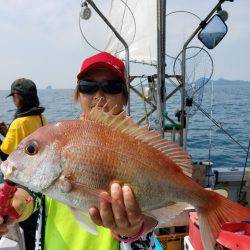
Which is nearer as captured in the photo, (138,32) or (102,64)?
(102,64)

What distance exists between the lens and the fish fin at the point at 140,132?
1.70 metres

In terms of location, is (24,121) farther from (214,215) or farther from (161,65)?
(214,215)

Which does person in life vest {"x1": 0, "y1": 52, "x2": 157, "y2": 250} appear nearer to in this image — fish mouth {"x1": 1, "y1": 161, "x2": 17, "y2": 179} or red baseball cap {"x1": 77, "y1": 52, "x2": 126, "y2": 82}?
red baseball cap {"x1": 77, "y1": 52, "x2": 126, "y2": 82}

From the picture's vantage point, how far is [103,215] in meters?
1.68

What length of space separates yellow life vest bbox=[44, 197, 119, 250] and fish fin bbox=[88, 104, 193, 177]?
641 mm

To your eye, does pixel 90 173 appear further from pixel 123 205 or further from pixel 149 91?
pixel 149 91

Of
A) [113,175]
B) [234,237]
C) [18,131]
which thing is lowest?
[234,237]

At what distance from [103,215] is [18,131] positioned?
311 centimetres

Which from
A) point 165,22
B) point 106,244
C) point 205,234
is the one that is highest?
point 165,22

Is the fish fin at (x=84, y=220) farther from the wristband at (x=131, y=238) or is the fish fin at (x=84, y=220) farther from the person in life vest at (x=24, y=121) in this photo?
the person in life vest at (x=24, y=121)

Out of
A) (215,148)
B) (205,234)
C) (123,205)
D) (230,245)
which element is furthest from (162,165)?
(215,148)

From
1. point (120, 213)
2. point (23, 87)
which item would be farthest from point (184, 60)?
point (120, 213)

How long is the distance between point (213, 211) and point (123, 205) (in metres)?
0.44

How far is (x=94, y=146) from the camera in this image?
5.33ft
